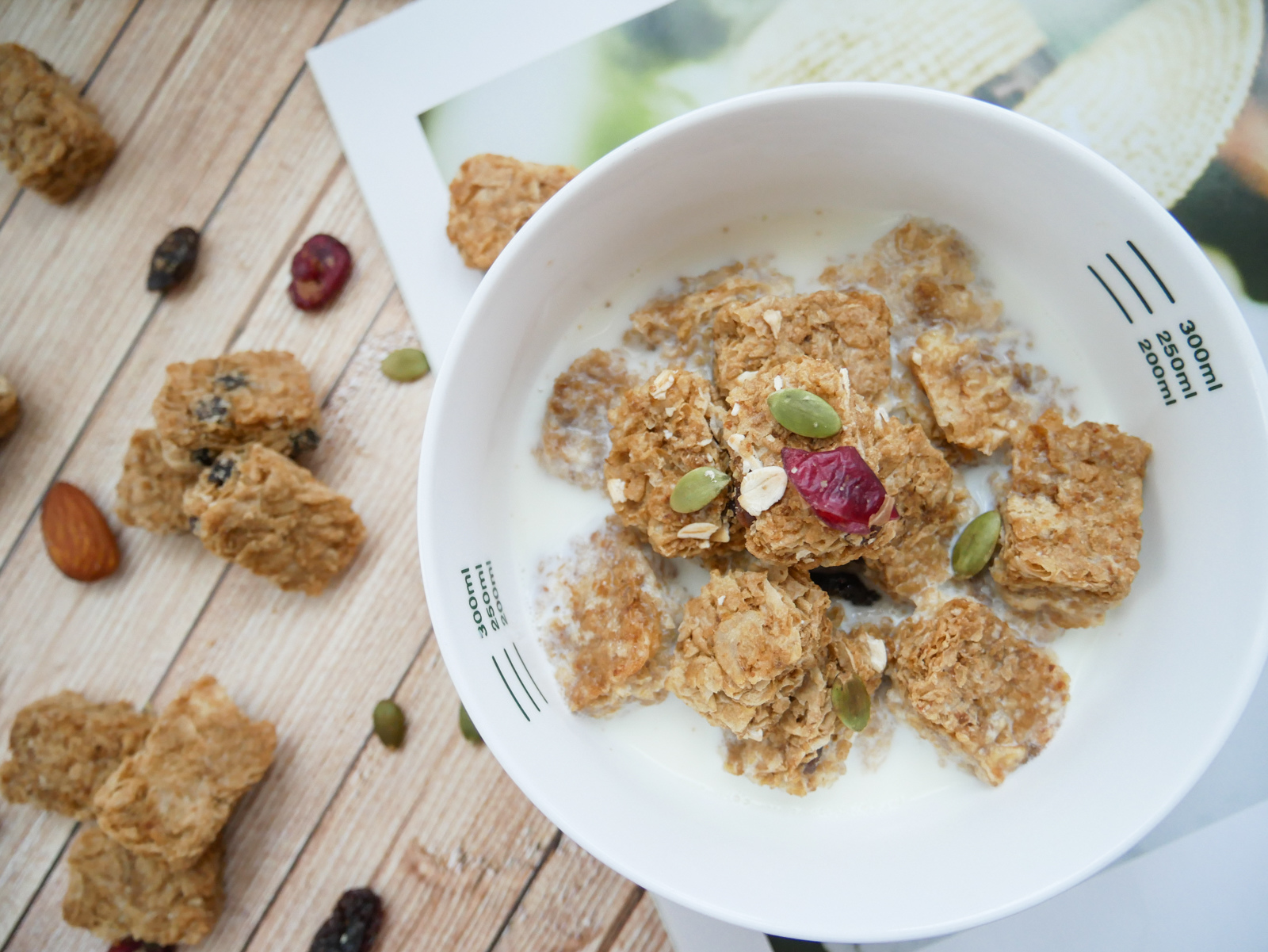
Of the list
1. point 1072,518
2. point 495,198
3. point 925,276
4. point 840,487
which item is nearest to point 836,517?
point 840,487

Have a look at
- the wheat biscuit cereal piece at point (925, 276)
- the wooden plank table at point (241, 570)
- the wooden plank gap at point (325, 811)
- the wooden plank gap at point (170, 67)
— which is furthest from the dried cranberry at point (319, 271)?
the wheat biscuit cereal piece at point (925, 276)

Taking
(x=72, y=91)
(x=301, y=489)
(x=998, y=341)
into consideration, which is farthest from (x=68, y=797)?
(x=998, y=341)

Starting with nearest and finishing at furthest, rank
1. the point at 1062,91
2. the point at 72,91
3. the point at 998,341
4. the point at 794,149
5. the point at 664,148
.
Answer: the point at 664,148 < the point at 794,149 < the point at 998,341 < the point at 1062,91 < the point at 72,91

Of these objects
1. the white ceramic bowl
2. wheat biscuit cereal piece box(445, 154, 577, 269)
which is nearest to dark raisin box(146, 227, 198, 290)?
wheat biscuit cereal piece box(445, 154, 577, 269)

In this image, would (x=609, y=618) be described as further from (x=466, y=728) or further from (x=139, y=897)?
(x=139, y=897)

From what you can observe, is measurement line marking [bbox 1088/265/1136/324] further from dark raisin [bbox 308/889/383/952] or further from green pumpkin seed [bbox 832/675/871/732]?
dark raisin [bbox 308/889/383/952]

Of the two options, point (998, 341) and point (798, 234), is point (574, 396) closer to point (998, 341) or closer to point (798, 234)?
point (798, 234)
